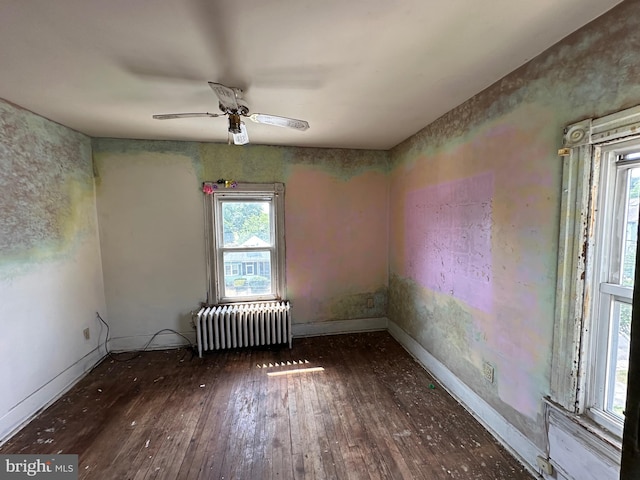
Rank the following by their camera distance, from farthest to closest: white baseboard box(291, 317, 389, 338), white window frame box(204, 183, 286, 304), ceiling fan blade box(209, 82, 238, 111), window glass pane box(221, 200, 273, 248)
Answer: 1. white baseboard box(291, 317, 389, 338)
2. window glass pane box(221, 200, 273, 248)
3. white window frame box(204, 183, 286, 304)
4. ceiling fan blade box(209, 82, 238, 111)

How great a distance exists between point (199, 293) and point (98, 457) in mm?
1690

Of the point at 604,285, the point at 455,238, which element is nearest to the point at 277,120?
the point at 455,238

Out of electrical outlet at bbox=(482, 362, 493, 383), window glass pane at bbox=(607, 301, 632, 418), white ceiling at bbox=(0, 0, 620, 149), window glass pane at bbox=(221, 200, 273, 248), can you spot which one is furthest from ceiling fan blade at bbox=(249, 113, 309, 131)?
electrical outlet at bbox=(482, 362, 493, 383)

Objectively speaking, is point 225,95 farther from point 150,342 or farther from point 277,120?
point 150,342

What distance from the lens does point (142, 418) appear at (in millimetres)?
2127

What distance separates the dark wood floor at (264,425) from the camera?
1.70m

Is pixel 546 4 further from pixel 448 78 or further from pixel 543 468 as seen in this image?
pixel 543 468

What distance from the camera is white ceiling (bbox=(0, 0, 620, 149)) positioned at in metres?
1.20

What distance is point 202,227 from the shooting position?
3232 mm

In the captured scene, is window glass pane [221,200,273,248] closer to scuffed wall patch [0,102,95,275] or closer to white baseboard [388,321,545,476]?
scuffed wall patch [0,102,95,275]

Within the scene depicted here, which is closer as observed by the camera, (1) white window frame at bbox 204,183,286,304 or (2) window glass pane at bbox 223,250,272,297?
(1) white window frame at bbox 204,183,286,304

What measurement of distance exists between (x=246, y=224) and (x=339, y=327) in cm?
182

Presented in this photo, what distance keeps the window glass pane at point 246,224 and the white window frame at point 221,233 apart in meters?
0.06

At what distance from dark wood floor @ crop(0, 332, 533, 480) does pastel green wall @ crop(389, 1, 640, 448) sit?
419 mm
